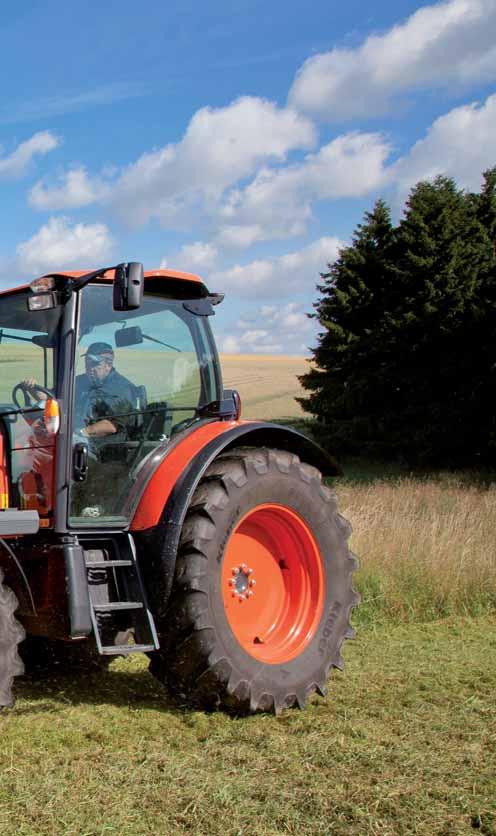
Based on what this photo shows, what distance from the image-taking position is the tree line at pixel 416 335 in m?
22.2

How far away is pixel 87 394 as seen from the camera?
14.4ft

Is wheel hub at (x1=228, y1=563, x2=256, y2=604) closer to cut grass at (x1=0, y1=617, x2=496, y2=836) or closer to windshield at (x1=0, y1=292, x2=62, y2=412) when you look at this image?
cut grass at (x1=0, y1=617, x2=496, y2=836)

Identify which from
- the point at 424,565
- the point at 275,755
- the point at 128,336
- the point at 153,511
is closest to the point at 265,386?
the point at 424,565

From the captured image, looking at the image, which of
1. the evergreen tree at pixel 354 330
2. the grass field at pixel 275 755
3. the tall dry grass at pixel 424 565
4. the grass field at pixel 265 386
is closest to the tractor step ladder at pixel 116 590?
the grass field at pixel 275 755

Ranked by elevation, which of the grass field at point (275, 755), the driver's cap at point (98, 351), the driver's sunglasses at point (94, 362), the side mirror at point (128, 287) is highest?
the side mirror at point (128, 287)

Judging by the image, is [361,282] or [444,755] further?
[361,282]

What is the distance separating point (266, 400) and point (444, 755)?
41.8 metres

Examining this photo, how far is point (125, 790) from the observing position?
328 centimetres

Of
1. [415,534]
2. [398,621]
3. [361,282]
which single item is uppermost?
[361,282]

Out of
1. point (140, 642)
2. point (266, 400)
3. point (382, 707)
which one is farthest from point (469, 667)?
point (266, 400)

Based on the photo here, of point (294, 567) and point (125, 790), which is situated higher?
point (294, 567)

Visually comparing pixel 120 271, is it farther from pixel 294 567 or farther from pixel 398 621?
pixel 398 621

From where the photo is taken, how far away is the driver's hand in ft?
14.2

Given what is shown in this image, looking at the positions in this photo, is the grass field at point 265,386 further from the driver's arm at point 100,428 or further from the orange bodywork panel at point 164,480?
the driver's arm at point 100,428
